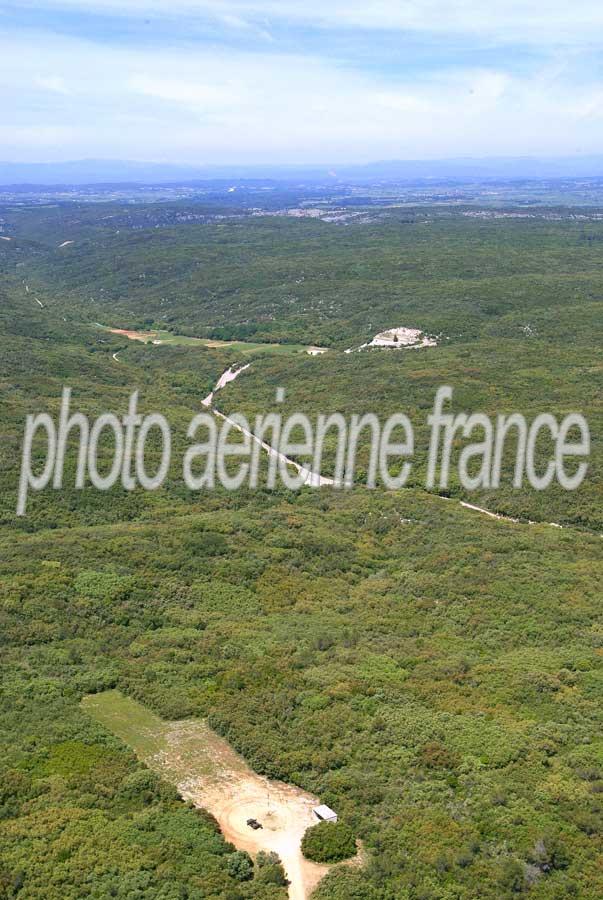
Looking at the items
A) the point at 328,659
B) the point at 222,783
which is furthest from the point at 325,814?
the point at 328,659

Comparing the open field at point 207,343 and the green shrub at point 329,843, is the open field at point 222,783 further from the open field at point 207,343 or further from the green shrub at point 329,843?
the open field at point 207,343

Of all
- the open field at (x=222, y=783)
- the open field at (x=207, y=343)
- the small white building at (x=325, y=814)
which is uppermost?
the open field at (x=207, y=343)

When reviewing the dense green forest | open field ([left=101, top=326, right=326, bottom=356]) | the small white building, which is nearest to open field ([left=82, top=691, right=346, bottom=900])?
the small white building

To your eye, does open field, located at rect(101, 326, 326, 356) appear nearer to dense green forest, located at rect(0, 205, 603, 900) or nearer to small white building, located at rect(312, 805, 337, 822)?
dense green forest, located at rect(0, 205, 603, 900)

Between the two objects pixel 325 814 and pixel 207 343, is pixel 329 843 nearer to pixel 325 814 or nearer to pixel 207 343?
pixel 325 814

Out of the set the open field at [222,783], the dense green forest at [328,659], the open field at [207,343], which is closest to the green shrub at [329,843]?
the open field at [222,783]

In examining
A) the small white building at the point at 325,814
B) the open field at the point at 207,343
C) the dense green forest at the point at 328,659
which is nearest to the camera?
the dense green forest at the point at 328,659
